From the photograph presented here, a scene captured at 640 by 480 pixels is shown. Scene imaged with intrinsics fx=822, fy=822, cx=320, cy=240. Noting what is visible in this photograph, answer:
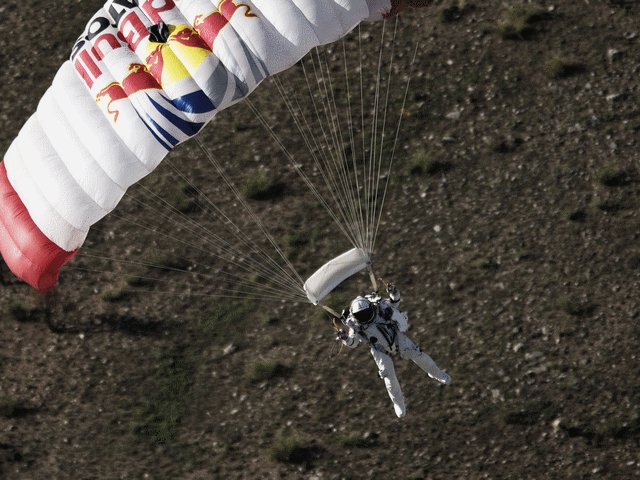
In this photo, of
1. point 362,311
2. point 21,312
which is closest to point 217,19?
point 362,311

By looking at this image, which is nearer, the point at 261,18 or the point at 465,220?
the point at 261,18

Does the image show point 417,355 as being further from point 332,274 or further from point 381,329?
point 332,274

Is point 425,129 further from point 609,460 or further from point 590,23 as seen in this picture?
point 609,460

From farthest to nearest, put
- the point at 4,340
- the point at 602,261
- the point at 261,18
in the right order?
the point at 4,340 → the point at 602,261 → the point at 261,18

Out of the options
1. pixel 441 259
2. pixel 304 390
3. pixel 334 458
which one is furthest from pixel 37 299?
pixel 441 259

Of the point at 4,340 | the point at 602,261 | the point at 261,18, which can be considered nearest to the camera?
the point at 261,18

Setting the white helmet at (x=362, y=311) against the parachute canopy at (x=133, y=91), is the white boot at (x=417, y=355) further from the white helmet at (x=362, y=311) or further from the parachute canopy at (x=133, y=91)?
the parachute canopy at (x=133, y=91)

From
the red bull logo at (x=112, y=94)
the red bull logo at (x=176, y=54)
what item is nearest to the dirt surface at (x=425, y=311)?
the red bull logo at (x=112, y=94)
